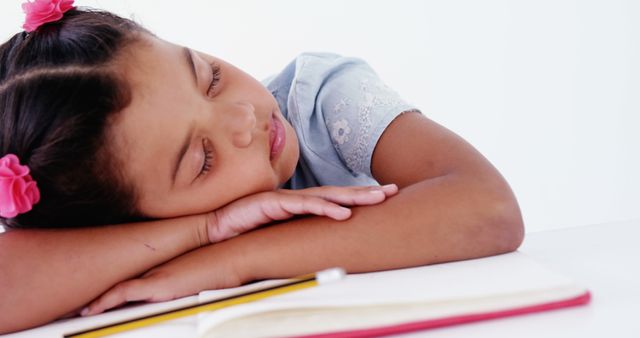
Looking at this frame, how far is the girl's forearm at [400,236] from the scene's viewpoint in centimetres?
66

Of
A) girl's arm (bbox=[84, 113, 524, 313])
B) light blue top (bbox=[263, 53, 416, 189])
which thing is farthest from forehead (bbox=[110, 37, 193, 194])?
light blue top (bbox=[263, 53, 416, 189])

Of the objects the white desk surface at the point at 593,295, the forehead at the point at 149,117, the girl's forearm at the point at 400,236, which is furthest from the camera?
the forehead at the point at 149,117

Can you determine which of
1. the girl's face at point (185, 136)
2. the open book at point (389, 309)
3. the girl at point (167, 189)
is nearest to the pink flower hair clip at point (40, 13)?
the girl at point (167, 189)

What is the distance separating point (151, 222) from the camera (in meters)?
0.78

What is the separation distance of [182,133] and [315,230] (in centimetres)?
19

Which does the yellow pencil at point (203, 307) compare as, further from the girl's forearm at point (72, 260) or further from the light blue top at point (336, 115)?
the light blue top at point (336, 115)

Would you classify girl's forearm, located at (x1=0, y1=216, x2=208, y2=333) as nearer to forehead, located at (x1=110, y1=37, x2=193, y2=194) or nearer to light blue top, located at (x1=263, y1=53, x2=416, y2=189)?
forehead, located at (x1=110, y1=37, x2=193, y2=194)

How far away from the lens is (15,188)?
751 mm

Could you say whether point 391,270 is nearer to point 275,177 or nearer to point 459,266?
point 459,266

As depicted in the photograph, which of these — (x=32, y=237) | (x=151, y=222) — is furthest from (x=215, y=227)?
(x=32, y=237)

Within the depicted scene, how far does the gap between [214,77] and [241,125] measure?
0.09 metres

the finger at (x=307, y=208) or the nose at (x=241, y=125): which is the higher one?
the nose at (x=241, y=125)

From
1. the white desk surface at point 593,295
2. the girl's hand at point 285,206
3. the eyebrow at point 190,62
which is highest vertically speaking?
the eyebrow at point 190,62

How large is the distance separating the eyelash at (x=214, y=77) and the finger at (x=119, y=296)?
236 millimetres
